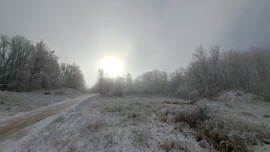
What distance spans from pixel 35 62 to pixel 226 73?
57.2 m

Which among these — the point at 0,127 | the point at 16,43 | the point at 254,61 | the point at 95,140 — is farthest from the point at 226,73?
the point at 16,43

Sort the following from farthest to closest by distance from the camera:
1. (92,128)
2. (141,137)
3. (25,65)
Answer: (25,65) → (92,128) → (141,137)

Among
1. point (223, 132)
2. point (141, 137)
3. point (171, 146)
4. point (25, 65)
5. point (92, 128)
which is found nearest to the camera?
point (171, 146)

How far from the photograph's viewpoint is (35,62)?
132 feet

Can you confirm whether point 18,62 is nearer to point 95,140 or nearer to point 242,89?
point 95,140

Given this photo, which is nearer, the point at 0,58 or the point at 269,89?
the point at 269,89

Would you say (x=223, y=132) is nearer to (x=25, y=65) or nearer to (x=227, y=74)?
(x=227, y=74)

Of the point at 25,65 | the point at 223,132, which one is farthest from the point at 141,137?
the point at 25,65

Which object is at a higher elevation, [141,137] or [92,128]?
[92,128]

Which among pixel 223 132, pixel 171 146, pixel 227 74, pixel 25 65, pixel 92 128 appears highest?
pixel 25 65

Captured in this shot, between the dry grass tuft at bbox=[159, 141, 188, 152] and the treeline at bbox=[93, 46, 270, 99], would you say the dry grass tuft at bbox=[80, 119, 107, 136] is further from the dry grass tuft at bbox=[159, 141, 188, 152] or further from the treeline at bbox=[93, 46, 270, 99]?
the treeline at bbox=[93, 46, 270, 99]

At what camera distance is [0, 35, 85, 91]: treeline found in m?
32.5

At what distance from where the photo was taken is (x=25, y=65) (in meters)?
38.3

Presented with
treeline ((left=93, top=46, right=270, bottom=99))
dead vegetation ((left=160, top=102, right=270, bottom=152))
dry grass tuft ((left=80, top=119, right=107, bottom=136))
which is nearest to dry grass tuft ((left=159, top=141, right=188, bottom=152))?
dead vegetation ((left=160, top=102, right=270, bottom=152))
